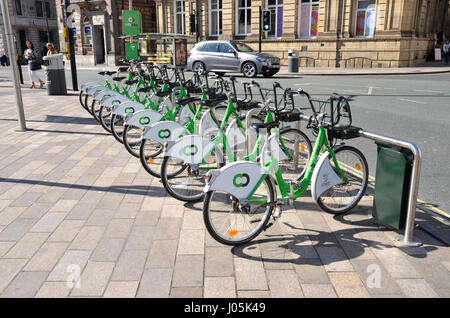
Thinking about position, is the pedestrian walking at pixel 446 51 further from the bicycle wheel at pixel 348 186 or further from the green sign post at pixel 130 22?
the bicycle wheel at pixel 348 186

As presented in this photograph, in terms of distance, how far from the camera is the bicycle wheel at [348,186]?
403 centimetres

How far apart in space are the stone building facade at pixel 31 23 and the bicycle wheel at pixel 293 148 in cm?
5019

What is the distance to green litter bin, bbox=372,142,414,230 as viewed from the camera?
3387 millimetres

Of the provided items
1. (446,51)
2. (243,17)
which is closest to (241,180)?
(243,17)

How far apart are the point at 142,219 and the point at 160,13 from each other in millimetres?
32969

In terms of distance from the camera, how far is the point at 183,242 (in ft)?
11.4

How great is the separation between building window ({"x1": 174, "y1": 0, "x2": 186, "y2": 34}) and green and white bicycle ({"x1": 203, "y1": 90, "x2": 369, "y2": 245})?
3144 centimetres

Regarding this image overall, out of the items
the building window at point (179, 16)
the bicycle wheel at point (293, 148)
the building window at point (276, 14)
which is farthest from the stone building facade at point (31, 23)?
the bicycle wheel at point (293, 148)

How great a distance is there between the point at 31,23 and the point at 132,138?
54.0 m

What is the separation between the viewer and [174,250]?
3.32m

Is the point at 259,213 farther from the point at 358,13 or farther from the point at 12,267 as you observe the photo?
the point at 358,13

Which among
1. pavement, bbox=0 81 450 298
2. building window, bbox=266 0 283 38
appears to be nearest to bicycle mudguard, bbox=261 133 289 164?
pavement, bbox=0 81 450 298

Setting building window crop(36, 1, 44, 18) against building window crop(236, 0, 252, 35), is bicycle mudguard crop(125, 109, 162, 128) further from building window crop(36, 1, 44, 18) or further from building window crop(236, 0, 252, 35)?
building window crop(36, 1, 44, 18)
